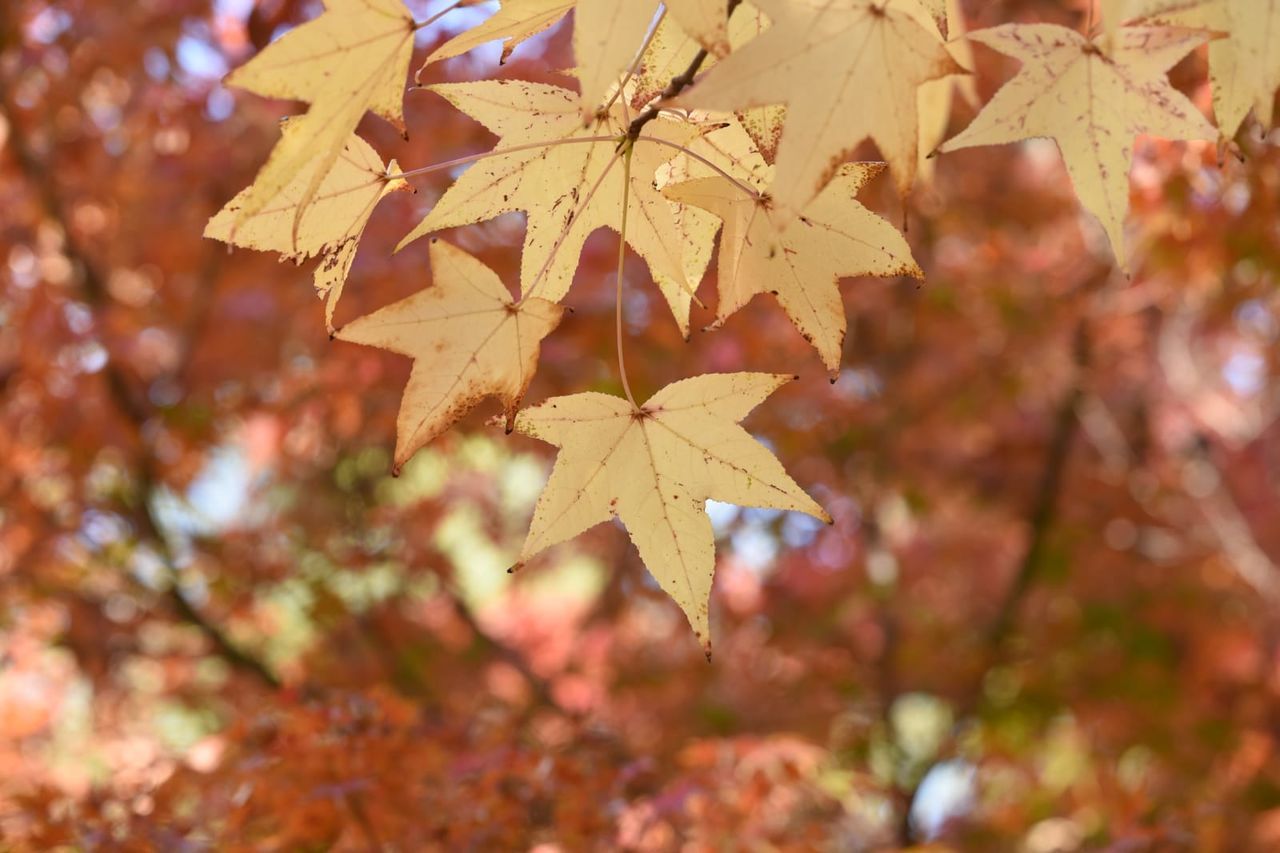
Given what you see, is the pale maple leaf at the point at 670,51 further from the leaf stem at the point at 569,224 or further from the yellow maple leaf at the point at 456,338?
the yellow maple leaf at the point at 456,338

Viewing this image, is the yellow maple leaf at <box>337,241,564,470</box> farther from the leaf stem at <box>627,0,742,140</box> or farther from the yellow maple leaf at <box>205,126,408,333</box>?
the leaf stem at <box>627,0,742,140</box>

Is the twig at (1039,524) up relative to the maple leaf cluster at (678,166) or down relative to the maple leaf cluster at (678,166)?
up

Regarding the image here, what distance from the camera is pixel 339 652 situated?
4371 mm

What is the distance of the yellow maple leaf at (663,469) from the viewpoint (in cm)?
107

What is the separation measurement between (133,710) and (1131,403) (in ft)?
14.2

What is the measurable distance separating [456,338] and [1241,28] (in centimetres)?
69

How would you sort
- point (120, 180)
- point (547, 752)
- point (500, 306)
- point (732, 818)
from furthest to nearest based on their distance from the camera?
1. point (120, 180)
2. point (732, 818)
3. point (547, 752)
4. point (500, 306)

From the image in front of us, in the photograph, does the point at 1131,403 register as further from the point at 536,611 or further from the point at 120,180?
the point at 120,180

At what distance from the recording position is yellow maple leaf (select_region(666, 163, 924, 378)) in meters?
1.09

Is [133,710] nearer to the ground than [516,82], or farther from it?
farther from it

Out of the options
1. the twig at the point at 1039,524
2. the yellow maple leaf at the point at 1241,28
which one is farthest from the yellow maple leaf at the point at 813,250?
the twig at the point at 1039,524

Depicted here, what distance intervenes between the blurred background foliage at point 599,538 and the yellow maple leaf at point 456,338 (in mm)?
976

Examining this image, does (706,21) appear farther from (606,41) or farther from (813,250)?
(813,250)

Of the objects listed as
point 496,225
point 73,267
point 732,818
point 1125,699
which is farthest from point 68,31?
point 1125,699
